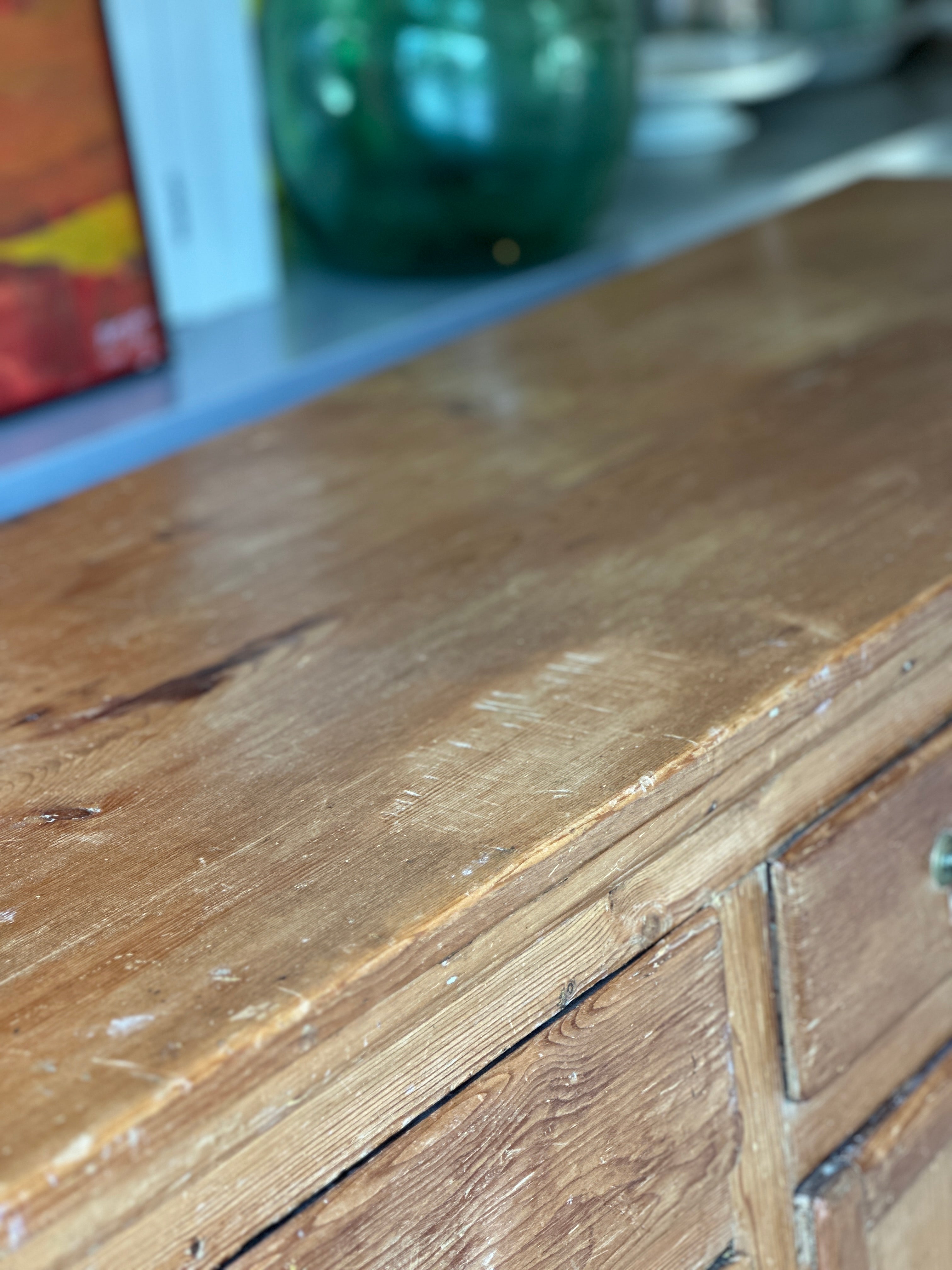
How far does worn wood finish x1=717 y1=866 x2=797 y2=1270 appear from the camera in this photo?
49 cm

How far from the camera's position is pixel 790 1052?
0.51 metres

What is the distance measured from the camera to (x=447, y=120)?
895 millimetres

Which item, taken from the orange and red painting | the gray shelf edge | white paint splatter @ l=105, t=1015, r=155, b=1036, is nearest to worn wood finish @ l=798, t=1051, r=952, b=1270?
white paint splatter @ l=105, t=1015, r=155, b=1036

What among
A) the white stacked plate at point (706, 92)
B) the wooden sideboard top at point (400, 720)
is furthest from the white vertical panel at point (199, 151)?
the white stacked plate at point (706, 92)

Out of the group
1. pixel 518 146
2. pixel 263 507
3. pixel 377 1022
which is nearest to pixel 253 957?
pixel 377 1022

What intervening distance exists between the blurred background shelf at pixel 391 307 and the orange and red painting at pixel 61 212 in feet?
0.08

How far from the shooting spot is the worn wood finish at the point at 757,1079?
488 mm

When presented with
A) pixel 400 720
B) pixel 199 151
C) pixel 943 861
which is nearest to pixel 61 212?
pixel 199 151

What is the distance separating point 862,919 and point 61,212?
546mm

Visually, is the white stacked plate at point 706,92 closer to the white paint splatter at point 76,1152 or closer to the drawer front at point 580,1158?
the drawer front at point 580,1158

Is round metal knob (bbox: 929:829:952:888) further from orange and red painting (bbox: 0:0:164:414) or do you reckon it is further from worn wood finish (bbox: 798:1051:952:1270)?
orange and red painting (bbox: 0:0:164:414)

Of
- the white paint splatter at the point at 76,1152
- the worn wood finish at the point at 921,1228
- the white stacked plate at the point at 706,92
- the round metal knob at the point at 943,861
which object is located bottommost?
the worn wood finish at the point at 921,1228

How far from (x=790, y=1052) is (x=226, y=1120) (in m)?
0.25

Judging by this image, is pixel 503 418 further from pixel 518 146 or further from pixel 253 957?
pixel 253 957
